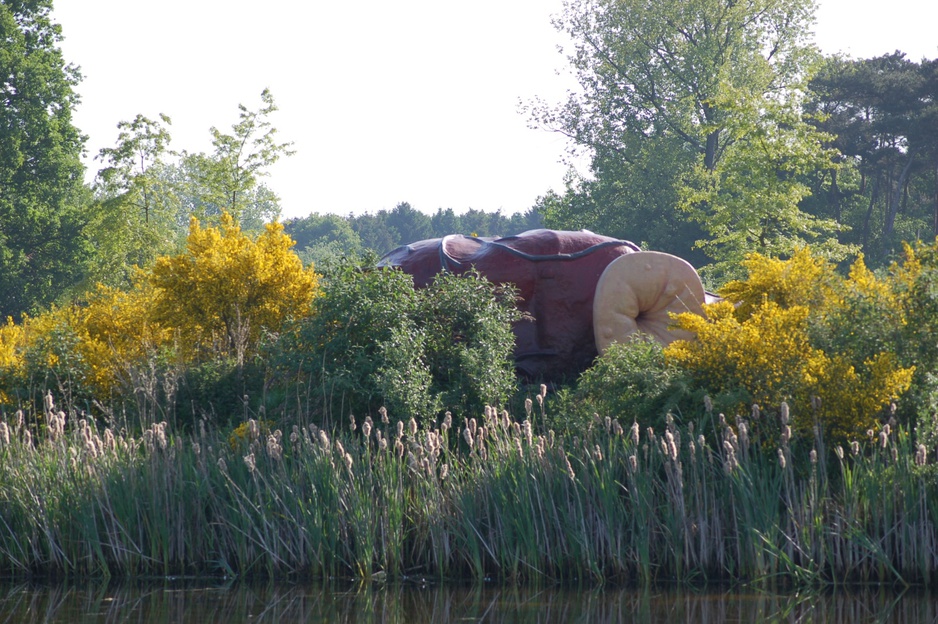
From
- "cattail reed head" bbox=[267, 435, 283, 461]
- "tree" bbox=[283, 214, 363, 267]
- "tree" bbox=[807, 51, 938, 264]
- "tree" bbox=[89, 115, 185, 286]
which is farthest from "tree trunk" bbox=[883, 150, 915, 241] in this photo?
"tree" bbox=[283, 214, 363, 267]

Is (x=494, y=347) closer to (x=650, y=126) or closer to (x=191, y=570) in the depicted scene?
(x=191, y=570)

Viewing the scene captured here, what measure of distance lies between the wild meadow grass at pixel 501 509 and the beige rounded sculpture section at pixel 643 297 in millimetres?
3743

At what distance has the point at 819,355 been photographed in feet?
25.8

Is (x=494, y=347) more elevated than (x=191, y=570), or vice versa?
(x=494, y=347)

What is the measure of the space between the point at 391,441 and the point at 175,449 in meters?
1.89

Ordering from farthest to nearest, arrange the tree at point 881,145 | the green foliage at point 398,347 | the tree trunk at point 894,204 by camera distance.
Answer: the tree trunk at point 894,204 < the tree at point 881,145 < the green foliage at point 398,347

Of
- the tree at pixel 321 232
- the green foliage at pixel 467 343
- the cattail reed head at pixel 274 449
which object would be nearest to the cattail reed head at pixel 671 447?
the cattail reed head at pixel 274 449

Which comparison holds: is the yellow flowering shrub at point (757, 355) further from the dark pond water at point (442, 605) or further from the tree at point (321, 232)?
the tree at point (321, 232)

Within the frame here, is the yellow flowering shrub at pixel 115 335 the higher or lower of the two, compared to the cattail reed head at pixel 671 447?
higher

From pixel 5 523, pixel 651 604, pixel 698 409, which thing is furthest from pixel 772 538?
pixel 5 523

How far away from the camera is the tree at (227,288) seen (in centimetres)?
1222

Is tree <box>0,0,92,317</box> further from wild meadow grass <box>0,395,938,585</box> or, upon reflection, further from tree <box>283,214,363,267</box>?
tree <box>283,214,363,267</box>

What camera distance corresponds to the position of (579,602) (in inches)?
269

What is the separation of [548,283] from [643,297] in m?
1.14
